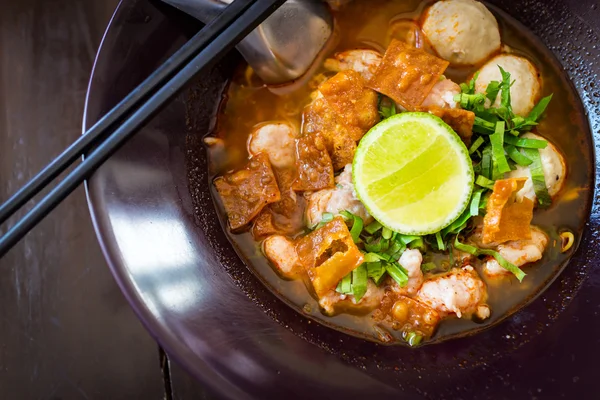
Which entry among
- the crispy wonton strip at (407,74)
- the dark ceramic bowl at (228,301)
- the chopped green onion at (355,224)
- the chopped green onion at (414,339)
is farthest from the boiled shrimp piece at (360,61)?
the chopped green onion at (414,339)

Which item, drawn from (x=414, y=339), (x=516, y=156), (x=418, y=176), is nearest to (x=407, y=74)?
(x=418, y=176)

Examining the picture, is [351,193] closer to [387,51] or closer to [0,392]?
[387,51]

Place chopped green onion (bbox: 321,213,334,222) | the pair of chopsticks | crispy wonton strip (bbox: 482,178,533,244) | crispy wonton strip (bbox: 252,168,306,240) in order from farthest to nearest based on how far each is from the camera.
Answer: crispy wonton strip (bbox: 252,168,306,240), chopped green onion (bbox: 321,213,334,222), crispy wonton strip (bbox: 482,178,533,244), the pair of chopsticks

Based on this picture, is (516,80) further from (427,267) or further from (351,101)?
(427,267)

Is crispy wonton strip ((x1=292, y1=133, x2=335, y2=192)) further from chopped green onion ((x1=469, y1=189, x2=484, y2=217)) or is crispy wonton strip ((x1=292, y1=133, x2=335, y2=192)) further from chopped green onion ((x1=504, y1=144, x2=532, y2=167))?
chopped green onion ((x1=504, y1=144, x2=532, y2=167))

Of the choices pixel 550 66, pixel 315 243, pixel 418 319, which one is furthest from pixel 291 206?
pixel 550 66

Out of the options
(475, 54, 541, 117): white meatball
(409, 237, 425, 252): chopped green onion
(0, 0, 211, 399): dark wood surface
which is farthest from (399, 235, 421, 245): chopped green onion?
(0, 0, 211, 399): dark wood surface
